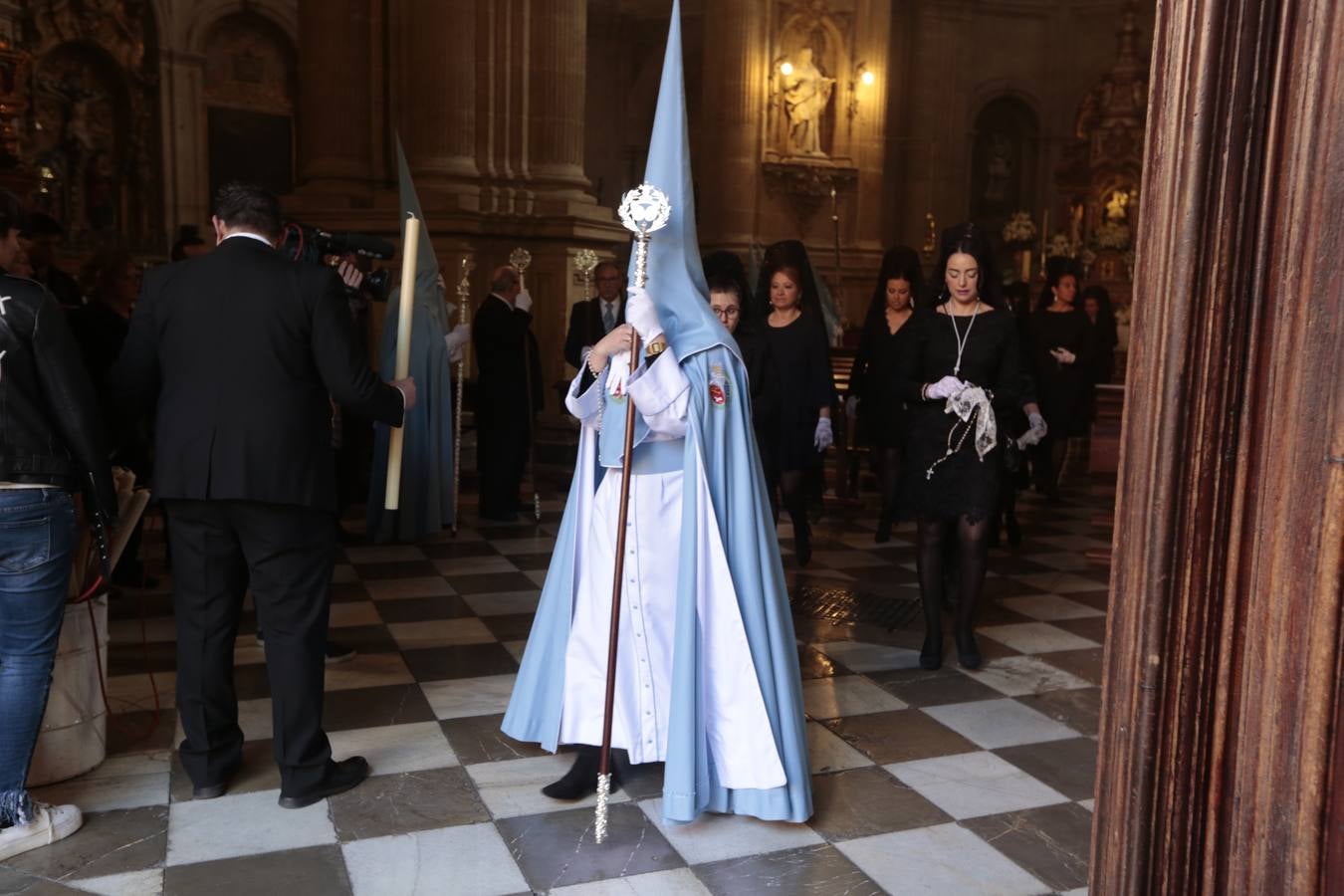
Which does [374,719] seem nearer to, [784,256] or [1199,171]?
[784,256]

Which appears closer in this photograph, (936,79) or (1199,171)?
(1199,171)

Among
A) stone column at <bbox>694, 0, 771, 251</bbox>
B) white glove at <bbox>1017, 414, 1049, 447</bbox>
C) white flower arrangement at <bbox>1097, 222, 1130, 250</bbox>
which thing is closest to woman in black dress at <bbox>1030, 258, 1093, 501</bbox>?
white glove at <bbox>1017, 414, 1049, 447</bbox>

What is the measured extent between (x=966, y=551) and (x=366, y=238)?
2633 millimetres

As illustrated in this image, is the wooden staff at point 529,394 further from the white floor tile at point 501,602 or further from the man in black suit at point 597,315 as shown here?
the white floor tile at point 501,602

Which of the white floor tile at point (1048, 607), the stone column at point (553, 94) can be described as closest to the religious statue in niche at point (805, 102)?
the stone column at point (553, 94)

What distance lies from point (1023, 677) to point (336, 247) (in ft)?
10.5

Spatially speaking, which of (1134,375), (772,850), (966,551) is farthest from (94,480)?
(966,551)

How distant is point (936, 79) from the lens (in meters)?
18.5

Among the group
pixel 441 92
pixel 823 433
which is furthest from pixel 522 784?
pixel 441 92

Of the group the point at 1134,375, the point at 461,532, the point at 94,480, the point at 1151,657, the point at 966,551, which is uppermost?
the point at 1134,375

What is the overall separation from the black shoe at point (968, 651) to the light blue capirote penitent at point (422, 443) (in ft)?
11.6

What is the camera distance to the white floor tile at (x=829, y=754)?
3.76 meters

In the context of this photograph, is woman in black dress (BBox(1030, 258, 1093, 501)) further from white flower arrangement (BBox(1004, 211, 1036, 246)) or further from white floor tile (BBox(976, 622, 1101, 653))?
white flower arrangement (BBox(1004, 211, 1036, 246))

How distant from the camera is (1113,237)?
15867 mm
